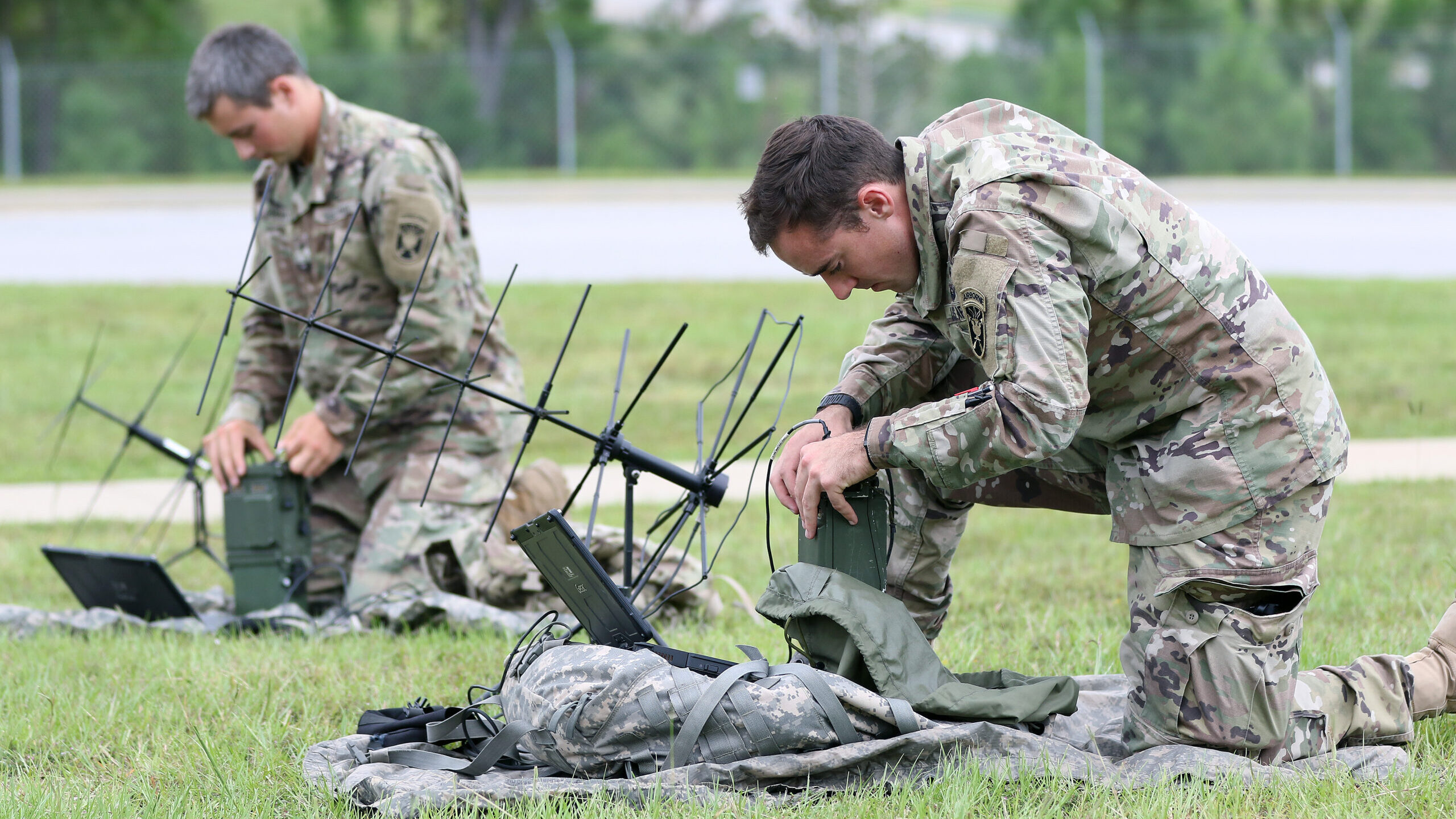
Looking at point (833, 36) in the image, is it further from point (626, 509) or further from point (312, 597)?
point (626, 509)

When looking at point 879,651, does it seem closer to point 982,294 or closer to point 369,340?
point 982,294

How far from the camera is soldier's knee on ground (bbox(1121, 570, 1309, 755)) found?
3105 mm

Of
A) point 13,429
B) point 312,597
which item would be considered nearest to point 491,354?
point 312,597

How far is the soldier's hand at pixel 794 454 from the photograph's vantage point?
328cm

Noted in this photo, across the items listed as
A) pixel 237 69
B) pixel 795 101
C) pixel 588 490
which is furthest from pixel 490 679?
pixel 795 101

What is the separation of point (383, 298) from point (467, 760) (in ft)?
8.04

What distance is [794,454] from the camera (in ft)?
10.8

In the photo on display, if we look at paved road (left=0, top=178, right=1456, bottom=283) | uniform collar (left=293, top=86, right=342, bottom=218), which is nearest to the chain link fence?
paved road (left=0, top=178, right=1456, bottom=283)

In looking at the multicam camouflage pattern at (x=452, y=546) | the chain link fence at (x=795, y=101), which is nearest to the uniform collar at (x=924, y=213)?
the multicam camouflage pattern at (x=452, y=546)

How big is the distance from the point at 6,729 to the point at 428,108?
21049mm

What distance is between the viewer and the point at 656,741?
3051 mm

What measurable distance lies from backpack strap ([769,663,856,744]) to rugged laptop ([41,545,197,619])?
2577 millimetres

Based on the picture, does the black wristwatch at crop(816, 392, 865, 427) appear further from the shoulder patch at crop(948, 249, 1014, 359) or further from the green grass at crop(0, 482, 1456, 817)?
the green grass at crop(0, 482, 1456, 817)

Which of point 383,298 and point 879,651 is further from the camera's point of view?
point 383,298
